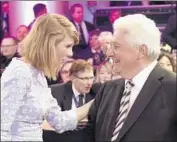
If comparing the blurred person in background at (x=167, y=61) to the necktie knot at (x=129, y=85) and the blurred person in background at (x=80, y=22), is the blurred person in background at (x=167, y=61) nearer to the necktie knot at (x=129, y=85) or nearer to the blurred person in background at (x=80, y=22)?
the blurred person in background at (x=80, y=22)

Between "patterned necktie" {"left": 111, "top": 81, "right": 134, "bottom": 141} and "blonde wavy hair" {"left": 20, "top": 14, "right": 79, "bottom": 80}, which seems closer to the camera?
"patterned necktie" {"left": 111, "top": 81, "right": 134, "bottom": 141}

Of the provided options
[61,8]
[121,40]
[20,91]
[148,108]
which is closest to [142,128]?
[148,108]

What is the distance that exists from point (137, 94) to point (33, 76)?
1.59 feet

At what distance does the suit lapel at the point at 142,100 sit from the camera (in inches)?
74.2

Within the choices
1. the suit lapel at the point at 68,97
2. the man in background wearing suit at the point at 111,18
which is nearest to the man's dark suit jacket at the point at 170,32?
the man in background wearing suit at the point at 111,18

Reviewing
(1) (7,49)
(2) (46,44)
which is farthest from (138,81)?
(1) (7,49)

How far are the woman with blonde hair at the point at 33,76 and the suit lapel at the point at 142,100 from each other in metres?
0.41

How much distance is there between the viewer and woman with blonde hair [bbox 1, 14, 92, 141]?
6.77 ft

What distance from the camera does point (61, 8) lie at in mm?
5941

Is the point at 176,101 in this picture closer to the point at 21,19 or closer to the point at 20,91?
the point at 20,91

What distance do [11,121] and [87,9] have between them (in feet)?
13.5

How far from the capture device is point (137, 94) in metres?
1.97

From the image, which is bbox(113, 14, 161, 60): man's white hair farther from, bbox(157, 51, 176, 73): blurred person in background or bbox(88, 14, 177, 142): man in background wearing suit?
bbox(157, 51, 176, 73): blurred person in background

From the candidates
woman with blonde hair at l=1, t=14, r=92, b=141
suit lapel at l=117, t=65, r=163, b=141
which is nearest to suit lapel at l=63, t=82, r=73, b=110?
woman with blonde hair at l=1, t=14, r=92, b=141
